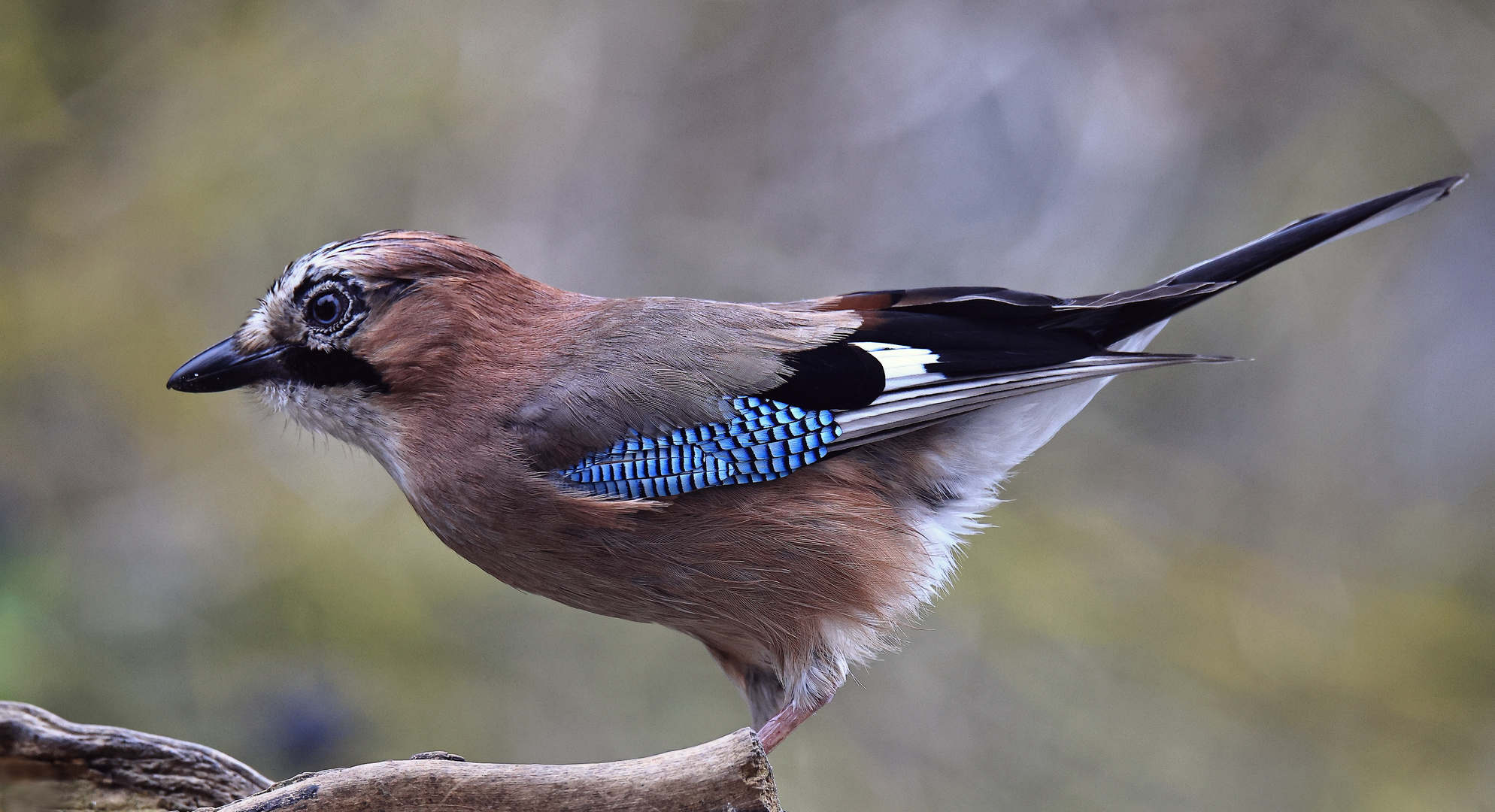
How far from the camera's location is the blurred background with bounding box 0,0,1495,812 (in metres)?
4.46

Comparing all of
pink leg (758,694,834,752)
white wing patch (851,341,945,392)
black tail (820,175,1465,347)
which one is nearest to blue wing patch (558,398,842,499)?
white wing patch (851,341,945,392)

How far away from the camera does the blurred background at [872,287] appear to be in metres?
4.46

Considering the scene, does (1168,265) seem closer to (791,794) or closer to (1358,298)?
(1358,298)

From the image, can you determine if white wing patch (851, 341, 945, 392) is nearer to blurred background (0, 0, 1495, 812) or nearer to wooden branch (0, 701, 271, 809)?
wooden branch (0, 701, 271, 809)

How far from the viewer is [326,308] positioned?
7.88 feet

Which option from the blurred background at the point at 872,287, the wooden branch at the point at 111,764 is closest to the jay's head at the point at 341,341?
the wooden branch at the point at 111,764

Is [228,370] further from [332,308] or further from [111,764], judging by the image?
[111,764]

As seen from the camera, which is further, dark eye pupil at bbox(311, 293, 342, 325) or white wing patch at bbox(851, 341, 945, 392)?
white wing patch at bbox(851, 341, 945, 392)

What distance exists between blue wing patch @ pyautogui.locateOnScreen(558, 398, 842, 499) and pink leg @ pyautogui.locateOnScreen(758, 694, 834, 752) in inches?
21.9

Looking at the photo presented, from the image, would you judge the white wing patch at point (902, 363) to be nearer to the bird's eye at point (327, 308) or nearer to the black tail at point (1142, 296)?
the black tail at point (1142, 296)

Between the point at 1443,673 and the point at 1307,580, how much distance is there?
0.61m

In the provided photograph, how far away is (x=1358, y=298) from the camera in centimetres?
476

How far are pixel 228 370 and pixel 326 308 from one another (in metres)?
0.25

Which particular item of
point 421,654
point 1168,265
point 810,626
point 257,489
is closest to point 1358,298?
point 1168,265
